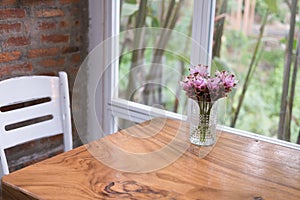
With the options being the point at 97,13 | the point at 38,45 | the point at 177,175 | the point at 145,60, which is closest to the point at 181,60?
the point at 145,60

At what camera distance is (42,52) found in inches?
87.9

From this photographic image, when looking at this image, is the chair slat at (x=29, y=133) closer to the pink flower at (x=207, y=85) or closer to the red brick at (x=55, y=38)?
the red brick at (x=55, y=38)

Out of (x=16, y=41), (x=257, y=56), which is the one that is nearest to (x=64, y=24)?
(x=16, y=41)

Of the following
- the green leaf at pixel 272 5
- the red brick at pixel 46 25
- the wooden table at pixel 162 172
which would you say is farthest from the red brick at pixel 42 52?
the green leaf at pixel 272 5

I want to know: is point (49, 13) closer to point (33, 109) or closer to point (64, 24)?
point (64, 24)

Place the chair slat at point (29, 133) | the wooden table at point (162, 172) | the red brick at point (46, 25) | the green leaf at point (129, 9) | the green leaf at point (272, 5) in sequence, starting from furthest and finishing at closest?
1. the green leaf at point (129, 9)
2. the red brick at point (46, 25)
3. the green leaf at point (272, 5)
4. the chair slat at point (29, 133)
5. the wooden table at point (162, 172)

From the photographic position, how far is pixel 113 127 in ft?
8.41

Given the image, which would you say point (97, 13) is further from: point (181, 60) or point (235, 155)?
point (235, 155)

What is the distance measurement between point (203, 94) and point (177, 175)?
12.2 inches

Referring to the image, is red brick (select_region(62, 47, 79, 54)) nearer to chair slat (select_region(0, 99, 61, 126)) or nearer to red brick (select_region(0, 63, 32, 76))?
red brick (select_region(0, 63, 32, 76))

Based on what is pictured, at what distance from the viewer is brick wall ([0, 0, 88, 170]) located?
2045mm

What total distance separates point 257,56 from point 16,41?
127 cm

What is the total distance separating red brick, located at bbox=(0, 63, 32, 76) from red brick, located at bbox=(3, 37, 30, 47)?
0.11 m

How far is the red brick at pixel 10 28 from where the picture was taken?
2.00 meters
